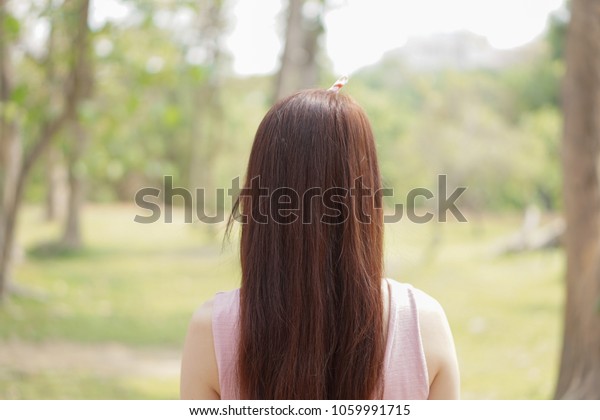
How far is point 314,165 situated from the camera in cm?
101

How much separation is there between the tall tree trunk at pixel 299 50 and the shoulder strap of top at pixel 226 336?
309 cm

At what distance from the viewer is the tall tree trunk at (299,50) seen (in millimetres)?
4055

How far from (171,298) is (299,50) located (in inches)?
222

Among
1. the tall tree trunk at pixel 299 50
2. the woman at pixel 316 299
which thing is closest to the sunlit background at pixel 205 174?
the tall tree trunk at pixel 299 50

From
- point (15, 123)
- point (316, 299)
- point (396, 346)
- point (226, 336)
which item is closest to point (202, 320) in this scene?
point (226, 336)

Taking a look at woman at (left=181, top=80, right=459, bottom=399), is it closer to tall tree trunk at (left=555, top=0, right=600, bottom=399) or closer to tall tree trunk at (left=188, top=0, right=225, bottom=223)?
tall tree trunk at (left=555, top=0, right=600, bottom=399)

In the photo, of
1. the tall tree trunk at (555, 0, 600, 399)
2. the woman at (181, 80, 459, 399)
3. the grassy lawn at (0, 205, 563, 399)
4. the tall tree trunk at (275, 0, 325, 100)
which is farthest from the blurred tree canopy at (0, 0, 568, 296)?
the woman at (181, 80, 459, 399)

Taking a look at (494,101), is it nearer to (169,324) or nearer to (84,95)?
(169,324)

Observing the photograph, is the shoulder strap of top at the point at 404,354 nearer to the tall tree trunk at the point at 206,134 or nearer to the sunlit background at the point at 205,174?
the sunlit background at the point at 205,174

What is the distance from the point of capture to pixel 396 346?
1020 mm

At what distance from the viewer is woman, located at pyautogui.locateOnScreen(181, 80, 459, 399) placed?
1.01 meters

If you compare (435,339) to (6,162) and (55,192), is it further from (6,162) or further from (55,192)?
(55,192)
